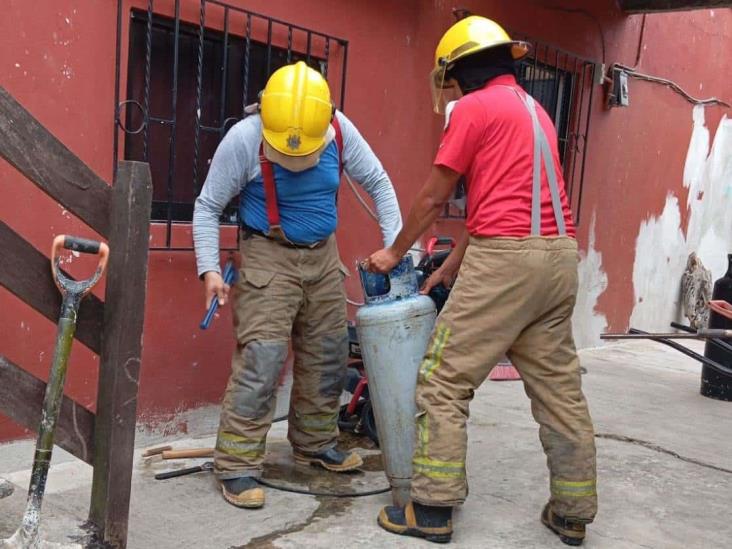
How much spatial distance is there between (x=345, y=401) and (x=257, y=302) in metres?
1.53

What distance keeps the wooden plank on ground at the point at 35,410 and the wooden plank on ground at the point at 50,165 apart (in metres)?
0.47

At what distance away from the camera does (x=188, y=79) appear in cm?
396

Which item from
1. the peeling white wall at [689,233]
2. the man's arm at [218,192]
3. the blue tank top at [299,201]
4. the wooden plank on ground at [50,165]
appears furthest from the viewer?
the peeling white wall at [689,233]

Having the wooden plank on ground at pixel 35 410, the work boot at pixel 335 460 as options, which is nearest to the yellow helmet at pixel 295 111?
the wooden plank on ground at pixel 35 410

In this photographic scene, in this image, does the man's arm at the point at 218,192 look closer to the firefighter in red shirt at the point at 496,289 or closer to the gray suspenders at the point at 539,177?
the firefighter in red shirt at the point at 496,289

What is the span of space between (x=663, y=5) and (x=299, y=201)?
16.2ft

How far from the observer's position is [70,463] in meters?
3.52

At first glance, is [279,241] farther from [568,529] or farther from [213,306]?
[568,529]

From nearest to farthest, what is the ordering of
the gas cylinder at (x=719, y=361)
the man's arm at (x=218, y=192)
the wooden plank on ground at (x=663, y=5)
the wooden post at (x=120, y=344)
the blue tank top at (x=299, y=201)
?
the wooden post at (x=120, y=344)
the man's arm at (x=218, y=192)
the blue tank top at (x=299, y=201)
the gas cylinder at (x=719, y=361)
the wooden plank on ground at (x=663, y=5)

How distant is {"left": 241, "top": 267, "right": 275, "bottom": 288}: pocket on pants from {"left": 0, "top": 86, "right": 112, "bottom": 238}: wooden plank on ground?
3.24 ft

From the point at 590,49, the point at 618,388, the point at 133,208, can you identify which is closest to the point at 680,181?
the point at 590,49

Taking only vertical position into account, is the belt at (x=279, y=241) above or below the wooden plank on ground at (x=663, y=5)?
below

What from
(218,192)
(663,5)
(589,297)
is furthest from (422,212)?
(663,5)

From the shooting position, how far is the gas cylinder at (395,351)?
3029 millimetres
